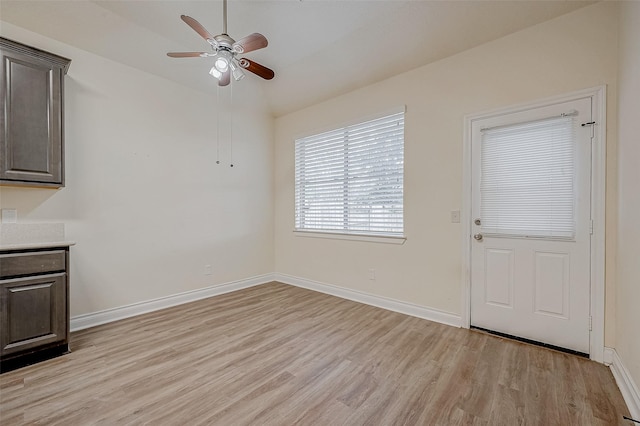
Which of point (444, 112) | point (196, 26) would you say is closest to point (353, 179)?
point (444, 112)

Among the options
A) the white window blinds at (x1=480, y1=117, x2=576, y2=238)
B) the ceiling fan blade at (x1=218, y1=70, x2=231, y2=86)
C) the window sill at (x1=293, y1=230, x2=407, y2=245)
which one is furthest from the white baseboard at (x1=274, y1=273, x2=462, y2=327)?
the ceiling fan blade at (x1=218, y1=70, x2=231, y2=86)

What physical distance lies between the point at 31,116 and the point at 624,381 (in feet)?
16.1

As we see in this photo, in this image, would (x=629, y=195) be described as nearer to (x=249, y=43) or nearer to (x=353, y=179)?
(x=353, y=179)

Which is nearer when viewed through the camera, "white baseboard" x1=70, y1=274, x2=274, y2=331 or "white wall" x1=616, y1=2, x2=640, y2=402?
"white wall" x1=616, y1=2, x2=640, y2=402

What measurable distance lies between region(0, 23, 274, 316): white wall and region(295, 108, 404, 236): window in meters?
0.89

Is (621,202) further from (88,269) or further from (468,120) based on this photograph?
(88,269)

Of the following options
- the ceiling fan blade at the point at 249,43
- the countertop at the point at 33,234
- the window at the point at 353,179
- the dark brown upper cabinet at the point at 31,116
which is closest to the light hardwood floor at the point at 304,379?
the countertop at the point at 33,234

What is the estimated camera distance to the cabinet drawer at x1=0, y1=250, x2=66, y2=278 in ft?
6.79

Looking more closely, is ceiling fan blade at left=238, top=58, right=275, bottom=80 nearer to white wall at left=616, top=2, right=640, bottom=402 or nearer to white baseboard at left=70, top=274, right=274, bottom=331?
white wall at left=616, top=2, right=640, bottom=402

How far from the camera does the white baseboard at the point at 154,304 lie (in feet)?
9.45

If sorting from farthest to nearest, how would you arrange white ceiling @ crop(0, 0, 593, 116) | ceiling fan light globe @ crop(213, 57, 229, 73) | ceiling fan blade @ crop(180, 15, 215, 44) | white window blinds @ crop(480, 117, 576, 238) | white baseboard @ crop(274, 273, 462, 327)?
1. white baseboard @ crop(274, 273, 462, 327)
2. white ceiling @ crop(0, 0, 593, 116)
3. white window blinds @ crop(480, 117, 576, 238)
4. ceiling fan light globe @ crop(213, 57, 229, 73)
5. ceiling fan blade @ crop(180, 15, 215, 44)

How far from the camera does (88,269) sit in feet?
9.59

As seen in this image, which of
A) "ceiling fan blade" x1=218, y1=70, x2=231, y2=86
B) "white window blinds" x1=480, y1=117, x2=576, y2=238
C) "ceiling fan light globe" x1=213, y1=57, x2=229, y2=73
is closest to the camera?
"ceiling fan light globe" x1=213, y1=57, x2=229, y2=73

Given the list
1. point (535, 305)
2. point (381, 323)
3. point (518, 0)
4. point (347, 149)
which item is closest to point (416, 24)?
point (518, 0)
